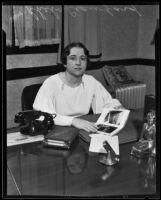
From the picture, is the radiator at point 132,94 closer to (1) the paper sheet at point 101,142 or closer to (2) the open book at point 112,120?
(2) the open book at point 112,120

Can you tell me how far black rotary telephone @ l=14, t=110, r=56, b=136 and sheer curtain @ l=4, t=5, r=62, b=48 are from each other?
0.87 ft

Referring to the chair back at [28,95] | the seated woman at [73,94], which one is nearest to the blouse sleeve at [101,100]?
the seated woman at [73,94]

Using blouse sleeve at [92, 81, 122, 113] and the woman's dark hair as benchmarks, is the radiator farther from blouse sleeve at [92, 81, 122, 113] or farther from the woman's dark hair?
the woman's dark hair

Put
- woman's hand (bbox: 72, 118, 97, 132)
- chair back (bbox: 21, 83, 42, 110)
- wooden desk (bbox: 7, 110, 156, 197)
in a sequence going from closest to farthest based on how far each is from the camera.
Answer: wooden desk (bbox: 7, 110, 156, 197) → chair back (bbox: 21, 83, 42, 110) → woman's hand (bbox: 72, 118, 97, 132)

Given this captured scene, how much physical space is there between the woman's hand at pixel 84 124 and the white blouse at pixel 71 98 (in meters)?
0.03

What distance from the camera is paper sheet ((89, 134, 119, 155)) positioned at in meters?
1.11

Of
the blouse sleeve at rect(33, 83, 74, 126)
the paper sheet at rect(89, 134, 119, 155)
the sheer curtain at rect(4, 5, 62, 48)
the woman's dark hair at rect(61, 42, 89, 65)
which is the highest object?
the sheer curtain at rect(4, 5, 62, 48)

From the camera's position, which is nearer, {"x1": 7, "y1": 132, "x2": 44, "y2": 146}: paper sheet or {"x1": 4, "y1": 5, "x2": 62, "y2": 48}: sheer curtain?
{"x1": 4, "y1": 5, "x2": 62, "y2": 48}: sheer curtain

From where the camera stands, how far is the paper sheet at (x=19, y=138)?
1.12 m

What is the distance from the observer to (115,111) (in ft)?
3.80

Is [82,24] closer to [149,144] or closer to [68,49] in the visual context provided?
[68,49]

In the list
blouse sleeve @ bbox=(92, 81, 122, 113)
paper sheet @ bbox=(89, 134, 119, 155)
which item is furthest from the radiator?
paper sheet @ bbox=(89, 134, 119, 155)
